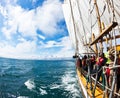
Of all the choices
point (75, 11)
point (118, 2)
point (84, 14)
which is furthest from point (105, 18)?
point (75, 11)

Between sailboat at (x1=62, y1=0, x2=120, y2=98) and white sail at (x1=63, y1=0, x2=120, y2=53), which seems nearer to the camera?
sailboat at (x1=62, y1=0, x2=120, y2=98)

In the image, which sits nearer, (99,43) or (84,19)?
(99,43)

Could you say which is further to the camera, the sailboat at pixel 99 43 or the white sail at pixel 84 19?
the white sail at pixel 84 19

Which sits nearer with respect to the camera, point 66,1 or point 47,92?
point 47,92

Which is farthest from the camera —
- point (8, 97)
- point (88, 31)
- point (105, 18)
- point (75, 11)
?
point (75, 11)

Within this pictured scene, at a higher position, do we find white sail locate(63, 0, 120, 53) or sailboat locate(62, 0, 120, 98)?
white sail locate(63, 0, 120, 53)

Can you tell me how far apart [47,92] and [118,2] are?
10662mm

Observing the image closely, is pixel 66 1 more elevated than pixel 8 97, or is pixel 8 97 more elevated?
pixel 66 1

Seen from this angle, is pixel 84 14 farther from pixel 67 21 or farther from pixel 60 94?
pixel 60 94

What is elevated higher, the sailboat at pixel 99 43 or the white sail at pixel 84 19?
the white sail at pixel 84 19

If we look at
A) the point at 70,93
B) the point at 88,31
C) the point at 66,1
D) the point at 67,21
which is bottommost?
the point at 70,93

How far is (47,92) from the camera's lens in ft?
63.8

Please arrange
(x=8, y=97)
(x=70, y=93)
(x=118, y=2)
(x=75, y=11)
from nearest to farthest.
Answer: (x=8, y=97) < (x=70, y=93) < (x=118, y=2) < (x=75, y=11)

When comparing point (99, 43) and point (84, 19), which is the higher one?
point (84, 19)
